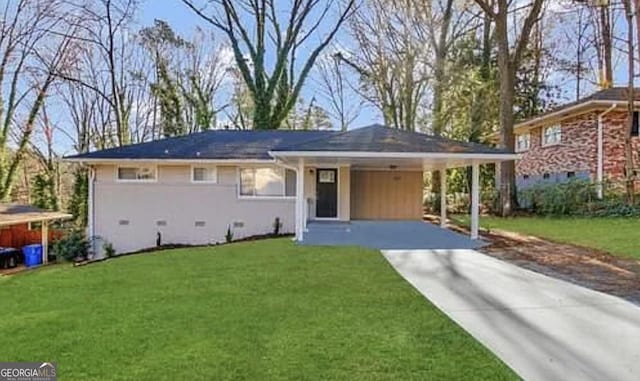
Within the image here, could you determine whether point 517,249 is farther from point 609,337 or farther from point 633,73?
point 633,73

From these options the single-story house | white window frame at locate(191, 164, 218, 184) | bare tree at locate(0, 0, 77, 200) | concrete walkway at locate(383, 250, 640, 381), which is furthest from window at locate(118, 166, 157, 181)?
concrete walkway at locate(383, 250, 640, 381)

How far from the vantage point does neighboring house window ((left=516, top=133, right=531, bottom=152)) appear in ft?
95.2

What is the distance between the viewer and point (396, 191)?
19.5 m

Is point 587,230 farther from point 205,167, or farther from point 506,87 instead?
point 205,167

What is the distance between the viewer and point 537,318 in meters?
6.14

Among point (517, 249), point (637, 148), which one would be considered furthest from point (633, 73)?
point (517, 249)

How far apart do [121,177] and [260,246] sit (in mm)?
6752

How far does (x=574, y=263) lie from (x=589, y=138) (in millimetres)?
14742

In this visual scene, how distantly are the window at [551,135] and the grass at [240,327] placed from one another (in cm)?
1869

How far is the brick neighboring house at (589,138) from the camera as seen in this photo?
2181cm

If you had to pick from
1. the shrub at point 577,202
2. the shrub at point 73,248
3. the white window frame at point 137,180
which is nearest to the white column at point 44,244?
the shrub at point 73,248

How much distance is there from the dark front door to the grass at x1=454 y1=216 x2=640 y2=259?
182 inches

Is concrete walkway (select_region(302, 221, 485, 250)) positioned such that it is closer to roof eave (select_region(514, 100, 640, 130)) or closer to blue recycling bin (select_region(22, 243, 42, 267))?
blue recycling bin (select_region(22, 243, 42, 267))

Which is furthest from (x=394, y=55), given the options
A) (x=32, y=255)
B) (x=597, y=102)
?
(x=32, y=255)
